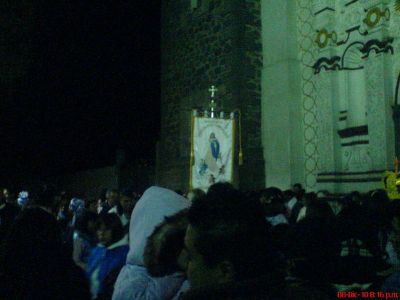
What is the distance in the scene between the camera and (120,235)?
3.92 meters

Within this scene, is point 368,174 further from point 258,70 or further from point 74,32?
point 74,32

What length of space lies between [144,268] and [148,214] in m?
0.27

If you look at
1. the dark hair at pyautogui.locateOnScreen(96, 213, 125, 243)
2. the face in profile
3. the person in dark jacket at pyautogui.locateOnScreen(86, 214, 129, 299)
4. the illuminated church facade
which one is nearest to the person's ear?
the person in dark jacket at pyautogui.locateOnScreen(86, 214, 129, 299)

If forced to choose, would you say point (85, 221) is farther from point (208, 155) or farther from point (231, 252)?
point (231, 252)

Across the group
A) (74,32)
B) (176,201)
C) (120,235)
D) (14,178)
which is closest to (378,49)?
(120,235)

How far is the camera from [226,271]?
144 centimetres

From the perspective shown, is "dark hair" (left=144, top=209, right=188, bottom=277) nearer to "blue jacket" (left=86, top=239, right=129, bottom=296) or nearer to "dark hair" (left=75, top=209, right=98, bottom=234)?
"blue jacket" (left=86, top=239, right=129, bottom=296)

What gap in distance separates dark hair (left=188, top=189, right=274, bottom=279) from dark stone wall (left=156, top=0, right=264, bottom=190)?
9335mm

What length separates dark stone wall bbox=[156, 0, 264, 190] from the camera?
36.6ft

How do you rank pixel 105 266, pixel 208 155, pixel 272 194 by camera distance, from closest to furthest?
pixel 105 266 → pixel 272 194 → pixel 208 155

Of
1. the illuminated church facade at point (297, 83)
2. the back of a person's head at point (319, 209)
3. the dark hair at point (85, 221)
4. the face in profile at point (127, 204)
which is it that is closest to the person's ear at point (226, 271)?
the dark hair at point (85, 221)

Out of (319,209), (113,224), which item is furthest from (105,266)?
(319,209)

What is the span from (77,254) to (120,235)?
4.01 feet

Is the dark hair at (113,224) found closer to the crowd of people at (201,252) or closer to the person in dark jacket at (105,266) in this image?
the crowd of people at (201,252)
